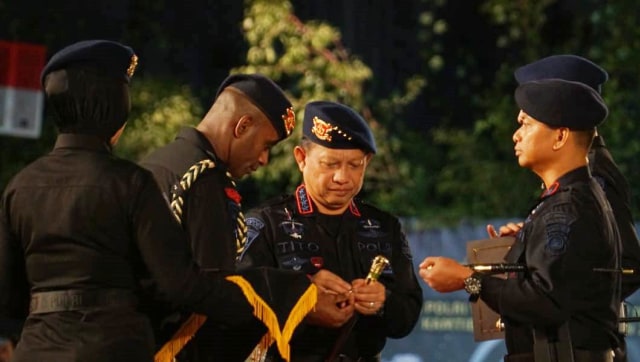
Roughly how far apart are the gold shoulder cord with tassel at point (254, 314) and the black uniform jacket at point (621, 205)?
1.51 m

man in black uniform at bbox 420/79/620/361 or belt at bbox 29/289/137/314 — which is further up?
man in black uniform at bbox 420/79/620/361

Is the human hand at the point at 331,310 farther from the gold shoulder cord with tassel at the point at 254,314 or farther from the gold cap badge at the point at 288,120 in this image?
the gold cap badge at the point at 288,120

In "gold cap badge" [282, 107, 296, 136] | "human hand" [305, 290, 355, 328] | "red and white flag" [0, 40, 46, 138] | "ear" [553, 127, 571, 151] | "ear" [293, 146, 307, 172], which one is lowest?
"human hand" [305, 290, 355, 328]

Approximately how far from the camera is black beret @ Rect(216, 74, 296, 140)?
4.94 metres

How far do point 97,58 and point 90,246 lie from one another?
2.02 feet

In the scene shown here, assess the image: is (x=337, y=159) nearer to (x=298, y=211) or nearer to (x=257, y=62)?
(x=298, y=211)

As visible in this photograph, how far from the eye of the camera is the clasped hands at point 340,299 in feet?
16.3

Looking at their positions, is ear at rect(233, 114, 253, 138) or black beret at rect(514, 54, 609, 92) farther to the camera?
black beret at rect(514, 54, 609, 92)

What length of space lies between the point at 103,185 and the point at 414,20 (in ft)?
31.2

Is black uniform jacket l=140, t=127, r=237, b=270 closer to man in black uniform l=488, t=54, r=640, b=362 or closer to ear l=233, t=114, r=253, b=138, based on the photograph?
ear l=233, t=114, r=253, b=138

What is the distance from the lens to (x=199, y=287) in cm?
408

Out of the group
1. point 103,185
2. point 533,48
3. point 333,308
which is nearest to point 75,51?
point 103,185

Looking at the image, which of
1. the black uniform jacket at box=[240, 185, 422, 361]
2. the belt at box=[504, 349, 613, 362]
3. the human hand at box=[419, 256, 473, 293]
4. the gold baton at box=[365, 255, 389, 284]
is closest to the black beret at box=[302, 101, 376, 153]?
the black uniform jacket at box=[240, 185, 422, 361]

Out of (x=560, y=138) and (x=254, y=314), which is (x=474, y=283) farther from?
(x=254, y=314)
